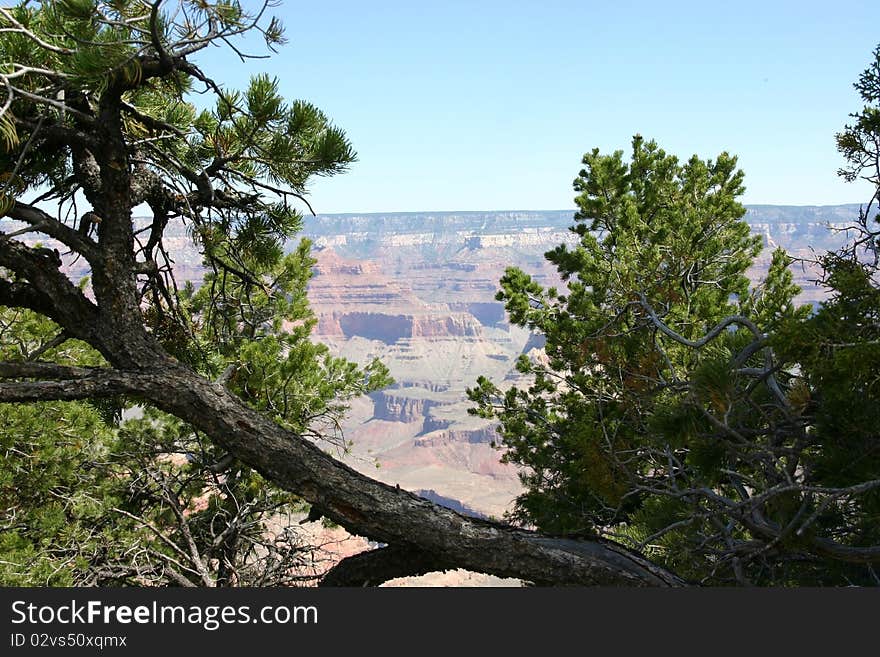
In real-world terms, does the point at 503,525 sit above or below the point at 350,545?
above

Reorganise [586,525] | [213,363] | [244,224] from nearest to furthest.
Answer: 1. [244,224]
2. [213,363]
3. [586,525]

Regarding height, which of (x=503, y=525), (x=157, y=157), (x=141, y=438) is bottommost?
(x=141, y=438)

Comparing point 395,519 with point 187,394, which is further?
point 187,394

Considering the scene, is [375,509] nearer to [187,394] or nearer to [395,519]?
[395,519]

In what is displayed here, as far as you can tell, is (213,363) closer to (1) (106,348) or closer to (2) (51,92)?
(1) (106,348)

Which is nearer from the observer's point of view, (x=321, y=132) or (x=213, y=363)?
(x=321, y=132)

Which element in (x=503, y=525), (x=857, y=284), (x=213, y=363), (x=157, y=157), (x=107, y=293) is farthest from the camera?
(x=213, y=363)

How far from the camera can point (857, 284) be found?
122 inches

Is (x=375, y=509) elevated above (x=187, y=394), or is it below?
below

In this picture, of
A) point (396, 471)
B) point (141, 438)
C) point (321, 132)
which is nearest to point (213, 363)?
point (321, 132)

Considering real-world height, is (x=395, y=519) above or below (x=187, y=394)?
below

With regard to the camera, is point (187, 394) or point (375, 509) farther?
point (187, 394)

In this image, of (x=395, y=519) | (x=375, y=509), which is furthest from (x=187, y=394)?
(x=395, y=519)

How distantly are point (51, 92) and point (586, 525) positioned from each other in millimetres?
9187
